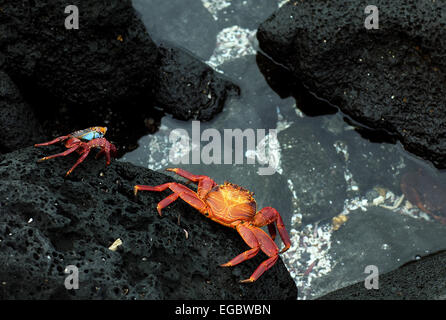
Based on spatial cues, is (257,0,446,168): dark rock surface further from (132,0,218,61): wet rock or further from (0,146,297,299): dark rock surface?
(0,146,297,299): dark rock surface

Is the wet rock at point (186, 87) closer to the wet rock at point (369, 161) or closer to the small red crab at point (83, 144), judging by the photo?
the wet rock at point (369, 161)

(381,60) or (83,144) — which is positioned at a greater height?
(83,144)

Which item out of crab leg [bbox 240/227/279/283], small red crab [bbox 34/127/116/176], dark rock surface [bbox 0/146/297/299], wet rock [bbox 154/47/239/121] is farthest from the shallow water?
small red crab [bbox 34/127/116/176]

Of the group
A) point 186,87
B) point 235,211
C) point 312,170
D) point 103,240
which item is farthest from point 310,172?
point 103,240

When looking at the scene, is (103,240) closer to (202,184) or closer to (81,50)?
(202,184)
